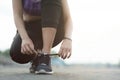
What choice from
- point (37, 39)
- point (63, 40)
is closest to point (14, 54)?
point (37, 39)

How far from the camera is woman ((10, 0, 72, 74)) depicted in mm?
4832

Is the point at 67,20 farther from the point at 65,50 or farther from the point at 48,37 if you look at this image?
the point at 65,50

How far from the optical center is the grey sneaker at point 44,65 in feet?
15.9

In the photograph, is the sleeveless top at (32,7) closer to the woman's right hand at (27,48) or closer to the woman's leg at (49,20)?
the woman's leg at (49,20)

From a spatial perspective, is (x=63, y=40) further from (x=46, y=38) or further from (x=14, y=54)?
(x=14, y=54)

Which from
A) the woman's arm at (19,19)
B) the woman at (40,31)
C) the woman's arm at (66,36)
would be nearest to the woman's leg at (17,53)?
the woman at (40,31)

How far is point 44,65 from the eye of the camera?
4.86 metres

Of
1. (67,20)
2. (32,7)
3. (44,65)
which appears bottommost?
(44,65)

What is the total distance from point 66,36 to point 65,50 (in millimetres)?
257

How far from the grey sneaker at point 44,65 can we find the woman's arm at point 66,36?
19 cm

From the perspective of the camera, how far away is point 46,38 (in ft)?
16.0

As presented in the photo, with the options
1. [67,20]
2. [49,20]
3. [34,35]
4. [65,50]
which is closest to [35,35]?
[34,35]

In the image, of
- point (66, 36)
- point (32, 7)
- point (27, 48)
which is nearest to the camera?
point (27, 48)

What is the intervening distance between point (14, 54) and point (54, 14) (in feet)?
2.22
